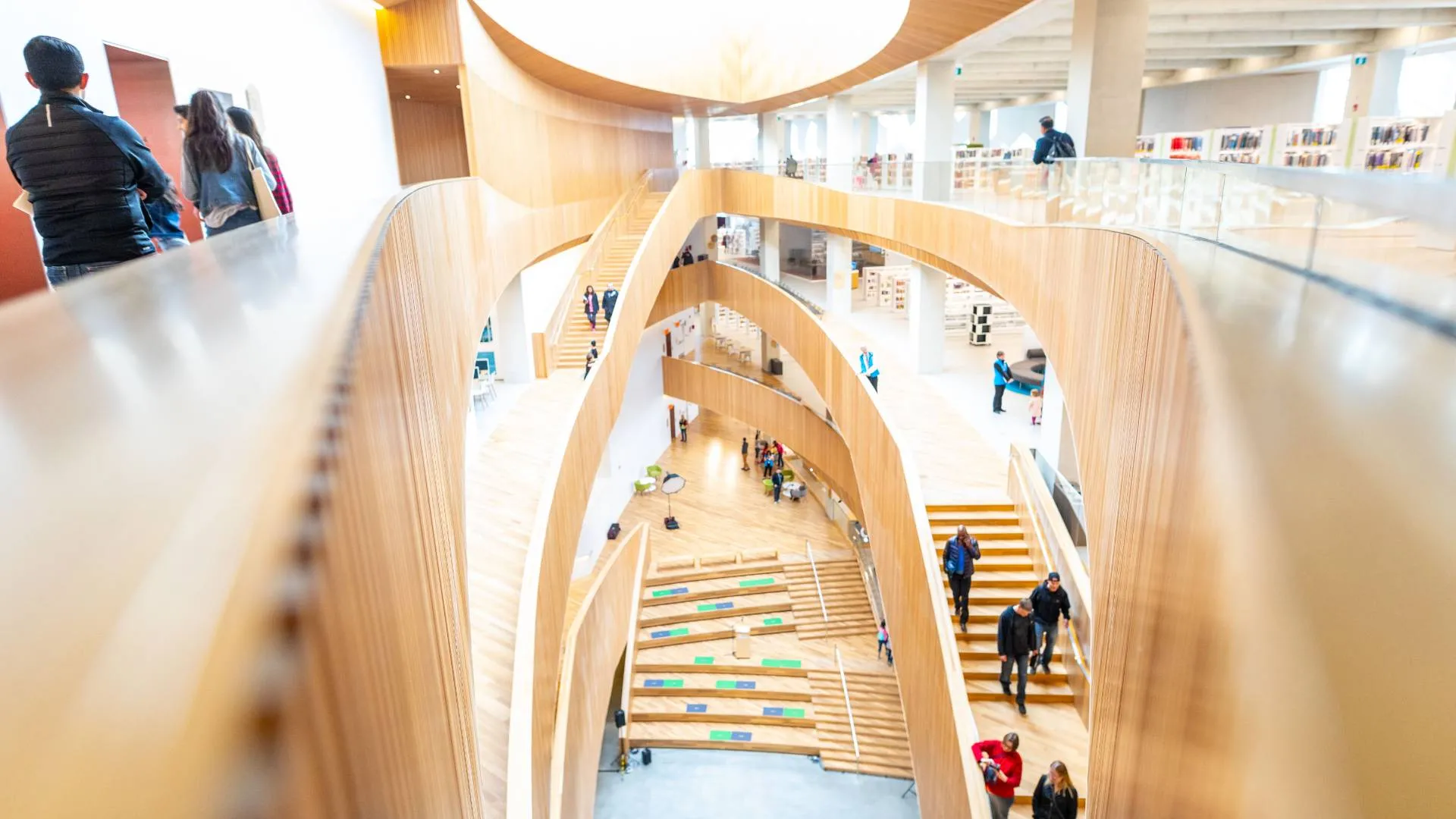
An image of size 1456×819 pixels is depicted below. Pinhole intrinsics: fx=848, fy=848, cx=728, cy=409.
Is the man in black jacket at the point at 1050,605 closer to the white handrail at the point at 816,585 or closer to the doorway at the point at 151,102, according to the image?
the doorway at the point at 151,102

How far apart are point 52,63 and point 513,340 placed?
13077 millimetres

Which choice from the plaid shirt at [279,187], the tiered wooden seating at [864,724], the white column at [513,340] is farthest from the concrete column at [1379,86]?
the plaid shirt at [279,187]

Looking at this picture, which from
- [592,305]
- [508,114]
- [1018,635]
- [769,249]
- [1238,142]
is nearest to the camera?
[1018,635]

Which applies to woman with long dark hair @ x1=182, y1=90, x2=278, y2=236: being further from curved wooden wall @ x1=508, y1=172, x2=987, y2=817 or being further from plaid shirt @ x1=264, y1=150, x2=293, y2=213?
curved wooden wall @ x1=508, y1=172, x2=987, y2=817

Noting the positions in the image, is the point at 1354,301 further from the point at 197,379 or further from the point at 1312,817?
the point at 197,379

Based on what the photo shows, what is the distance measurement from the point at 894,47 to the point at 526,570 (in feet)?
36.8

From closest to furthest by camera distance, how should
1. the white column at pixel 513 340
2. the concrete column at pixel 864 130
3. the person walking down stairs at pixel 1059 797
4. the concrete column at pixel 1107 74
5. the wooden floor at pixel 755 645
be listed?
1. the person walking down stairs at pixel 1059 797
2. the concrete column at pixel 1107 74
3. the white column at pixel 513 340
4. the wooden floor at pixel 755 645
5. the concrete column at pixel 864 130

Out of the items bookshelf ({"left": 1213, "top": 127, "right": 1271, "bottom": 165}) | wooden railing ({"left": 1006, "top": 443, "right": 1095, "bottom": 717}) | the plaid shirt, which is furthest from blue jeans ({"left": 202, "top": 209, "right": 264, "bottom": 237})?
bookshelf ({"left": 1213, "top": 127, "right": 1271, "bottom": 165})

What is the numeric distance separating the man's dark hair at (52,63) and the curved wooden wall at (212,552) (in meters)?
1.38

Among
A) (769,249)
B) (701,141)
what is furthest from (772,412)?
(701,141)

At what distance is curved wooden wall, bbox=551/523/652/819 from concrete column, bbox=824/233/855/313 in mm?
9104

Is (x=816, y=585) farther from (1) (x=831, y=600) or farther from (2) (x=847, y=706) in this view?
(2) (x=847, y=706)

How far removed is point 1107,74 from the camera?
10359mm

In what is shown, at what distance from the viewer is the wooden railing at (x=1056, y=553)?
921cm
